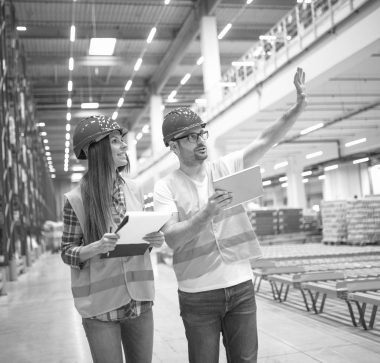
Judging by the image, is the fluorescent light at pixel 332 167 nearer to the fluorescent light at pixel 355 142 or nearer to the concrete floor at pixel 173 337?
the fluorescent light at pixel 355 142

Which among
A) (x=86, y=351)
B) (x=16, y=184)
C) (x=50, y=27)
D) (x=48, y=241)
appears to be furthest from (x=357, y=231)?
(x=48, y=241)

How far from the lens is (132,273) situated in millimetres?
2295

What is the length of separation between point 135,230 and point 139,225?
0.03m

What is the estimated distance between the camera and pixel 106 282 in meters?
2.24

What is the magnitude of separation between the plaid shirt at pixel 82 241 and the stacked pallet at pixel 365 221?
1687 centimetres

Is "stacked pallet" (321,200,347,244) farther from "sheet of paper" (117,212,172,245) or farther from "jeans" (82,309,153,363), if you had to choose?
"sheet of paper" (117,212,172,245)

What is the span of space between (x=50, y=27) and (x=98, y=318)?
2326 centimetres

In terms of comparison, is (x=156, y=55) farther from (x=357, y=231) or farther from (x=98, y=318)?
(x=98, y=318)

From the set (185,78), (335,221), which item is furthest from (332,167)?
(335,221)

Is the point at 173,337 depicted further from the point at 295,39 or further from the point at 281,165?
the point at 281,165

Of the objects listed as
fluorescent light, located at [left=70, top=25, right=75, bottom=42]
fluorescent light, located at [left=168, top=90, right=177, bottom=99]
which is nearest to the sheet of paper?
fluorescent light, located at [left=70, top=25, right=75, bottom=42]

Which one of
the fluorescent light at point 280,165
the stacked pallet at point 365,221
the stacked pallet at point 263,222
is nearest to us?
the stacked pallet at point 365,221

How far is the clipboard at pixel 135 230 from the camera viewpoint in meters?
2.04

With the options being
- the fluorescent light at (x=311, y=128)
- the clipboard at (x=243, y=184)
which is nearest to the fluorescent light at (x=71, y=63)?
the fluorescent light at (x=311, y=128)
